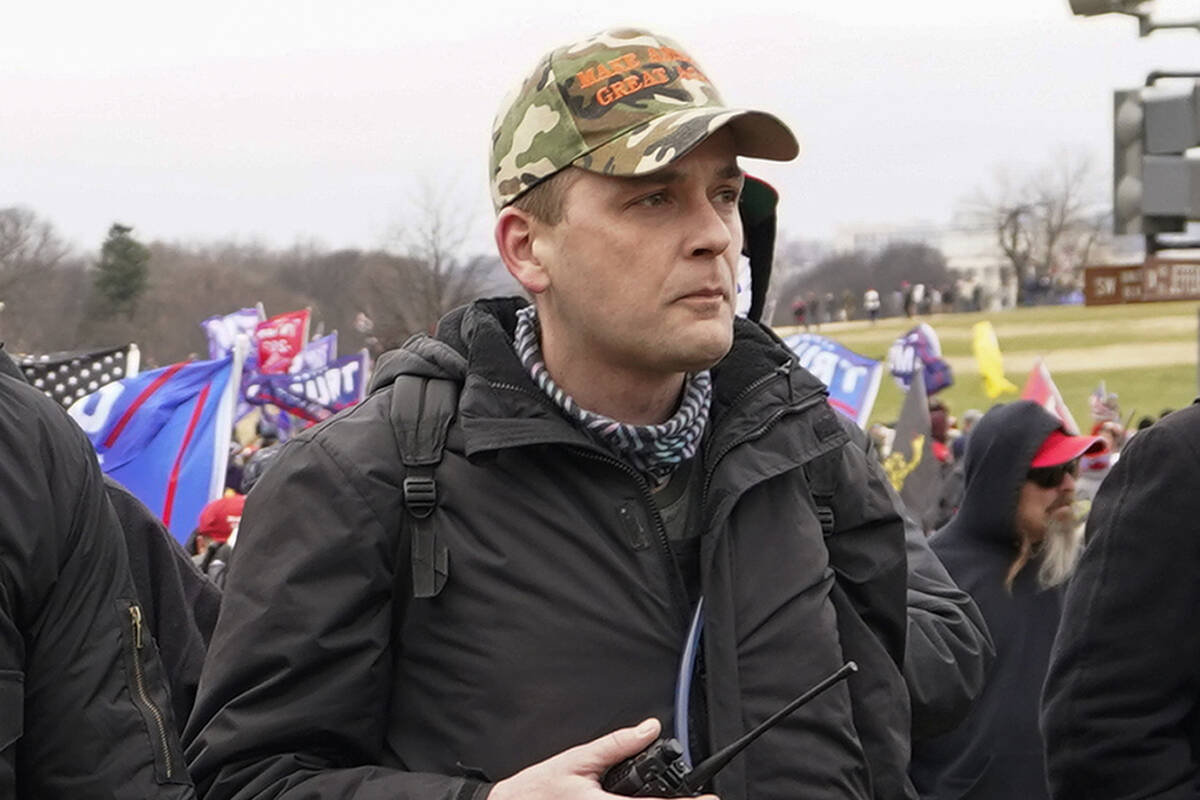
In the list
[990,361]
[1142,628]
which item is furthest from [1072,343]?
[1142,628]

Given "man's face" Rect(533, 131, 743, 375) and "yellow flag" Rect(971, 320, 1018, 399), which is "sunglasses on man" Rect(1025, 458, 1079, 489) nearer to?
"man's face" Rect(533, 131, 743, 375)

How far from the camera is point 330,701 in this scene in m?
2.50

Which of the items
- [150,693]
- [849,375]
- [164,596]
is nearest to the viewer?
[150,693]

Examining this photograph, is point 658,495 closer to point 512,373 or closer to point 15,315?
point 512,373

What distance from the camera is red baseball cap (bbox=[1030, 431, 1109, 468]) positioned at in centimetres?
621

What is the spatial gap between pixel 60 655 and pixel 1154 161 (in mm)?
8762

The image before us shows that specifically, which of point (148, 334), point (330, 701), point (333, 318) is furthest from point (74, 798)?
point (333, 318)

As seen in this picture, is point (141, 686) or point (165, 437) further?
point (165, 437)

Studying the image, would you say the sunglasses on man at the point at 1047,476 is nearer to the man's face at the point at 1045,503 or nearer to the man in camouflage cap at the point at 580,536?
the man's face at the point at 1045,503

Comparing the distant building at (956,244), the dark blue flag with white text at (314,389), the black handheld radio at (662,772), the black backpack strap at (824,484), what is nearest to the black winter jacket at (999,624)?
the black backpack strap at (824,484)

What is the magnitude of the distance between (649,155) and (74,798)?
1.16 meters

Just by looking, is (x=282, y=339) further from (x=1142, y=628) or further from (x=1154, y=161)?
(x=1142, y=628)

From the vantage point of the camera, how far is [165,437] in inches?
402

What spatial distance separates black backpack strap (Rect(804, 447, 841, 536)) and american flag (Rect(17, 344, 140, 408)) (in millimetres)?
8169
